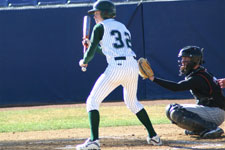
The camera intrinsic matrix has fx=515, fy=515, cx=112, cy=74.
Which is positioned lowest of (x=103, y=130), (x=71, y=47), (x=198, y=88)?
(x=103, y=130)

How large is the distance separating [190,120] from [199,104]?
1.26 feet

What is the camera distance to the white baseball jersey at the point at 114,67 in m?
5.65

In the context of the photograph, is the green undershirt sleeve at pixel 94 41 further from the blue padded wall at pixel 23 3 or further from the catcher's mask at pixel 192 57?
the blue padded wall at pixel 23 3

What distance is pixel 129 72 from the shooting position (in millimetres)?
5730

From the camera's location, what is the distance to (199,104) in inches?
263

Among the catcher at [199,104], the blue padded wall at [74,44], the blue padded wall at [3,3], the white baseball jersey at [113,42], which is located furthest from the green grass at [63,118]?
the blue padded wall at [3,3]

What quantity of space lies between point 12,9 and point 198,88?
854 cm

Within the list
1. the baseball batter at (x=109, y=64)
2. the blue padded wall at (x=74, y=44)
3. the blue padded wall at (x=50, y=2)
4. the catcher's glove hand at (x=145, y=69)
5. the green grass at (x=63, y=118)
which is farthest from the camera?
the blue padded wall at (x=50, y=2)

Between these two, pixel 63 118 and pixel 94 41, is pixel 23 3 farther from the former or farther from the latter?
pixel 94 41

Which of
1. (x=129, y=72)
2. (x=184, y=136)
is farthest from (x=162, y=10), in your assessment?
(x=129, y=72)

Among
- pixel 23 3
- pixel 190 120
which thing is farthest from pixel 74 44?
pixel 190 120

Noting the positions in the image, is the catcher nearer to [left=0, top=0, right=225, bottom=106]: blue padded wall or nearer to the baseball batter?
the baseball batter

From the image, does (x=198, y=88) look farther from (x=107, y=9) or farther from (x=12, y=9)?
(x=12, y=9)

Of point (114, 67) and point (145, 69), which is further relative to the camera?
point (145, 69)
